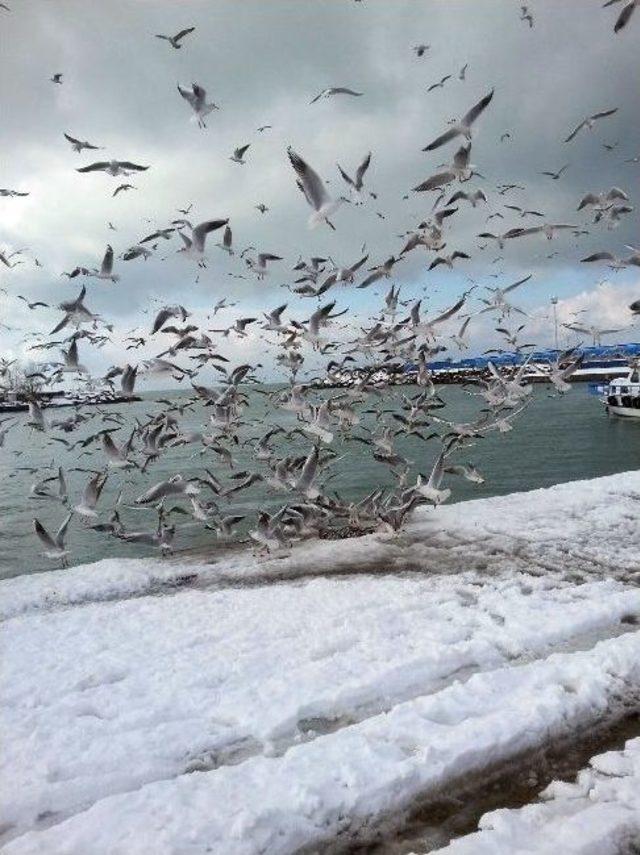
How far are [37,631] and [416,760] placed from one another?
6036 mm

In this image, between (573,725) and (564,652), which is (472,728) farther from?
(564,652)

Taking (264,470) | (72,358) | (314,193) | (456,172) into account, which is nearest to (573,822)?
(314,193)

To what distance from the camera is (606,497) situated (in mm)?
15031

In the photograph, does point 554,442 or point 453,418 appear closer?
point 554,442

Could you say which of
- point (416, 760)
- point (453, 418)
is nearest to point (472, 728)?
point (416, 760)

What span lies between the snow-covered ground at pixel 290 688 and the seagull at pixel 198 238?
545 centimetres

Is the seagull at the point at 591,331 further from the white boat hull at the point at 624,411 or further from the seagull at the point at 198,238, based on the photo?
the white boat hull at the point at 624,411

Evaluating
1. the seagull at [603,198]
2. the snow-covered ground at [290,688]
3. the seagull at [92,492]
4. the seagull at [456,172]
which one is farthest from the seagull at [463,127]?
the seagull at [92,492]

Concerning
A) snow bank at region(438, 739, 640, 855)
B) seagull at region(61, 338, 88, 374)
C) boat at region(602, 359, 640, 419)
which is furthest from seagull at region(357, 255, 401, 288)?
boat at region(602, 359, 640, 419)

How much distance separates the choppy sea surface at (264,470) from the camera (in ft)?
60.1

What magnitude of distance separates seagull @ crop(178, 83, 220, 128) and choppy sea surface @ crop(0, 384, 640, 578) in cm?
569

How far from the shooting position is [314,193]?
7.31m

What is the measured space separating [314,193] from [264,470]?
79.1 feet

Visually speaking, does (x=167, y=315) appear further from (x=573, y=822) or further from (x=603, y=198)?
(x=573, y=822)
